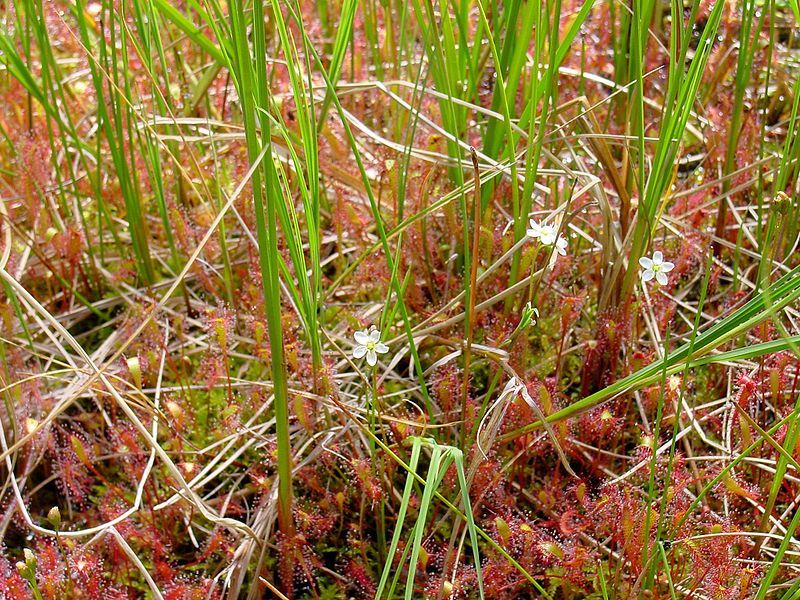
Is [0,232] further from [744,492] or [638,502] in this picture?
[744,492]

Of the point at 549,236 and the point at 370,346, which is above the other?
the point at 549,236

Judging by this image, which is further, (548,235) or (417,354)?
(417,354)

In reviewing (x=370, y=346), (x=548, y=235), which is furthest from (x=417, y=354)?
(x=548, y=235)

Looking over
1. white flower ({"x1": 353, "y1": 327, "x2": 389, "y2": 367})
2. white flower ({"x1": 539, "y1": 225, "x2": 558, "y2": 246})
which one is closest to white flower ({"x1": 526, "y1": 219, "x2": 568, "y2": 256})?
white flower ({"x1": 539, "y1": 225, "x2": 558, "y2": 246})

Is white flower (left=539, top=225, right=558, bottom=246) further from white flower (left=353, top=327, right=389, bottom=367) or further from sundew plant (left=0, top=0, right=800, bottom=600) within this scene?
white flower (left=353, top=327, right=389, bottom=367)

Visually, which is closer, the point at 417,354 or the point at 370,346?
the point at 370,346

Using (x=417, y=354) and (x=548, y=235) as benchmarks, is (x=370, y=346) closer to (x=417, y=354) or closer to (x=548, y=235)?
(x=417, y=354)

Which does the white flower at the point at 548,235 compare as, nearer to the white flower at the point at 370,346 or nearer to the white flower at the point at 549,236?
the white flower at the point at 549,236

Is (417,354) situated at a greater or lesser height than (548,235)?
lesser

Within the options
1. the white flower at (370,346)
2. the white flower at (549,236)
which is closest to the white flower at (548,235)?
the white flower at (549,236)
